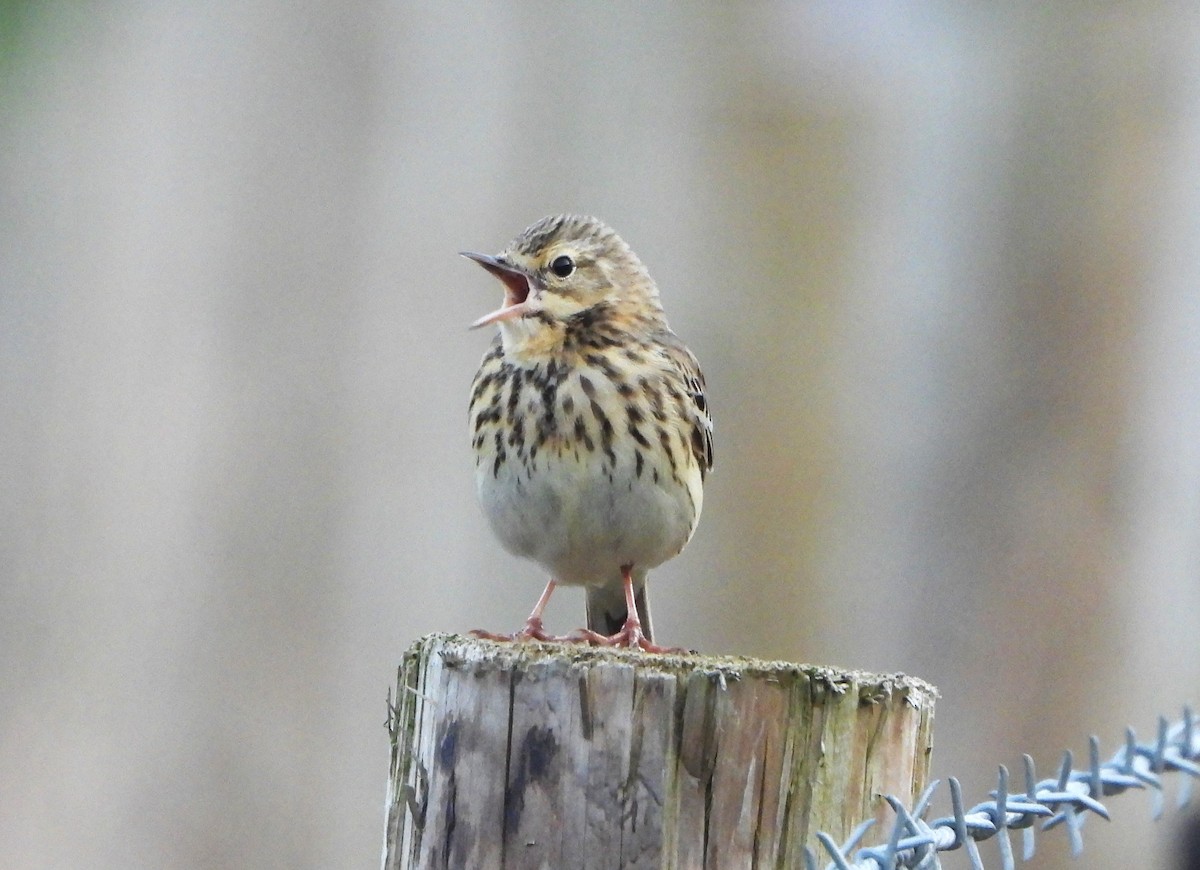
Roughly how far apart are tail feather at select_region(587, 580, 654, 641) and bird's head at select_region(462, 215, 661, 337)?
92 centimetres

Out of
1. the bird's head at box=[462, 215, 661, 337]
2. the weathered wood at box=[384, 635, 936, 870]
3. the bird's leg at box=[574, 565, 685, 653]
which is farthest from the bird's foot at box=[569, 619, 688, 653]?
the weathered wood at box=[384, 635, 936, 870]

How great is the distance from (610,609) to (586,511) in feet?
2.70

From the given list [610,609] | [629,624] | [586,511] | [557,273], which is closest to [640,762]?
[586,511]

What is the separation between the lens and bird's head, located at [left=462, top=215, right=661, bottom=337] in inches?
183

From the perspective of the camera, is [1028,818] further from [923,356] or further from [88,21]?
[88,21]

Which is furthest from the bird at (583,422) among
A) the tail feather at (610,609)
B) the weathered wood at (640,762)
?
the weathered wood at (640,762)

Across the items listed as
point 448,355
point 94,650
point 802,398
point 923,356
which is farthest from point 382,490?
point 923,356

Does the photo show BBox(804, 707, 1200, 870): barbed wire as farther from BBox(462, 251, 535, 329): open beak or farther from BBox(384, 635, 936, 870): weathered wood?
BBox(462, 251, 535, 329): open beak

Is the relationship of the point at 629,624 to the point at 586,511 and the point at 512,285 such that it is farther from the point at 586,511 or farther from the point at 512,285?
the point at 512,285

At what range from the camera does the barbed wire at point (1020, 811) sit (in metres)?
2.47

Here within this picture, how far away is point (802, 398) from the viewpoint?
24.0 feet

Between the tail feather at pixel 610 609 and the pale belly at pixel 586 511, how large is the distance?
16.5 inches

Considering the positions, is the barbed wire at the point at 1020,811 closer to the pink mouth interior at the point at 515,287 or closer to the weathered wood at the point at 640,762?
the weathered wood at the point at 640,762

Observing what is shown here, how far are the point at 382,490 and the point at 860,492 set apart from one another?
7.00 ft
